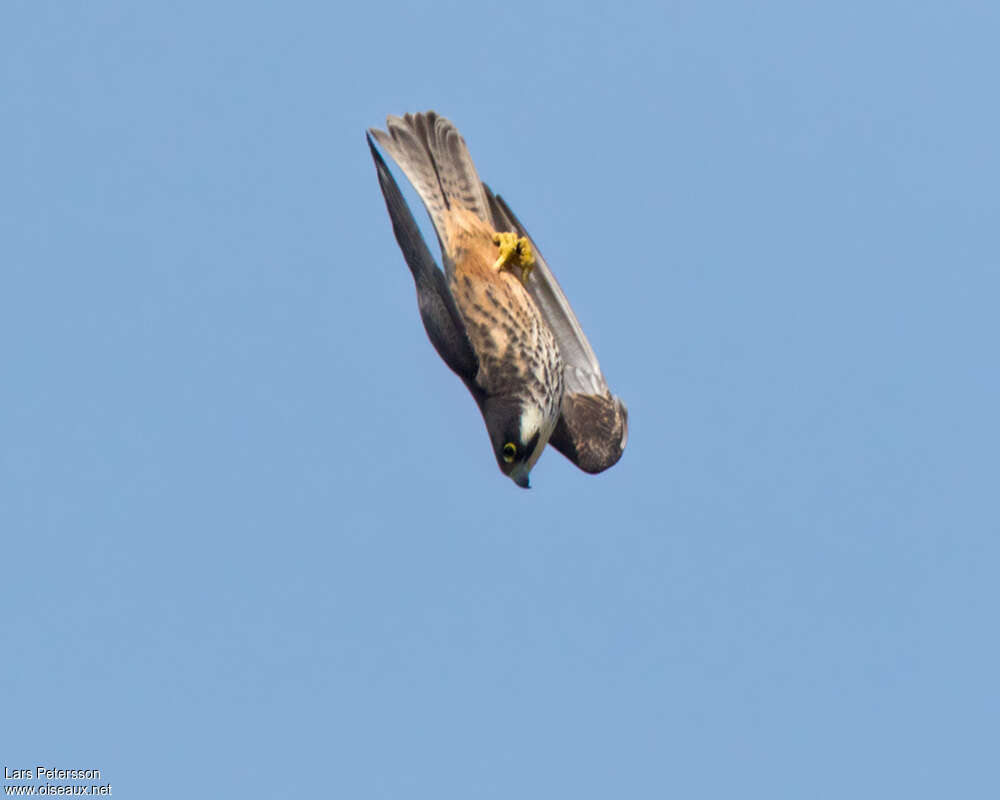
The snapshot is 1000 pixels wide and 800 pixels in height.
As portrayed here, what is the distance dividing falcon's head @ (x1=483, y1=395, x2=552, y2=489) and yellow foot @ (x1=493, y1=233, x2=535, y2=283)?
44.8 inches

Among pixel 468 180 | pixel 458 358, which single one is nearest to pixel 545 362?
pixel 458 358

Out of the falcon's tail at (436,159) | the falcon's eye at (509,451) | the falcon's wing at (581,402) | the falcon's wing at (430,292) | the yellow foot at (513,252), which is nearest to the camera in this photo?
the falcon's wing at (430,292)

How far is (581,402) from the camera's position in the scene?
14.3 metres

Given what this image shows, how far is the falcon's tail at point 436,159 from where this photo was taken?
1344cm

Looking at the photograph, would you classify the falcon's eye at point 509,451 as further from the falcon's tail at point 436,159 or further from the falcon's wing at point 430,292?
the falcon's tail at point 436,159

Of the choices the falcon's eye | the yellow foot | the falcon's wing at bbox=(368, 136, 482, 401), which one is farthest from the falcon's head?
the yellow foot

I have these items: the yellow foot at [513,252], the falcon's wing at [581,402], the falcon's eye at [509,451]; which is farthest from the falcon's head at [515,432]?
the falcon's wing at [581,402]

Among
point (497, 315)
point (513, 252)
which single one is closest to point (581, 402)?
point (513, 252)

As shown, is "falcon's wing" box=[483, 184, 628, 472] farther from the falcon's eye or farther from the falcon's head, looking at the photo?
the falcon's eye

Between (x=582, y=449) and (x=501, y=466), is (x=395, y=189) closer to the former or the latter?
(x=501, y=466)

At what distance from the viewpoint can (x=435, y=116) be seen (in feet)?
44.1

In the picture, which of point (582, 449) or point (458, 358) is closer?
point (458, 358)

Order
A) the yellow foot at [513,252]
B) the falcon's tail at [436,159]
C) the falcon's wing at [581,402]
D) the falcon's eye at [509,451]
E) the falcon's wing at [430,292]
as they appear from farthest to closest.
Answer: the falcon's wing at [581,402] → the falcon's tail at [436,159] → the yellow foot at [513,252] → the falcon's eye at [509,451] → the falcon's wing at [430,292]

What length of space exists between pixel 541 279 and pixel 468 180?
94 centimetres
